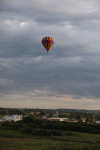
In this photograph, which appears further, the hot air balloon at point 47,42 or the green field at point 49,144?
the hot air balloon at point 47,42

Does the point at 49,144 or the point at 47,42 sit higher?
the point at 47,42

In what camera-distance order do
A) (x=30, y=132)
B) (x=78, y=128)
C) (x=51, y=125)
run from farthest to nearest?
(x=51, y=125) → (x=78, y=128) → (x=30, y=132)

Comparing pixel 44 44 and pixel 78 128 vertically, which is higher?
pixel 44 44

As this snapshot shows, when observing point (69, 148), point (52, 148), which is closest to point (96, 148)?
point (69, 148)

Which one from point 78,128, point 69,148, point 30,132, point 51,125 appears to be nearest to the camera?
point 69,148

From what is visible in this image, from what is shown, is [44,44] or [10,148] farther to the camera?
[44,44]

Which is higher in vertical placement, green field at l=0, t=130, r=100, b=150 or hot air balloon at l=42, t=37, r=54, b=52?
hot air balloon at l=42, t=37, r=54, b=52

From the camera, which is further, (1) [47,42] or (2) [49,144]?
(1) [47,42]

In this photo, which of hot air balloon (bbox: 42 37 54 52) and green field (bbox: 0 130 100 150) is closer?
green field (bbox: 0 130 100 150)

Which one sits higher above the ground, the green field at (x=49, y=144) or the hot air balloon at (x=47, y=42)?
the hot air balloon at (x=47, y=42)

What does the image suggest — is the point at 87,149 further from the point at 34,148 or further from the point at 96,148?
the point at 34,148

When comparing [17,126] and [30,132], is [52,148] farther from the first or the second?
[17,126]
